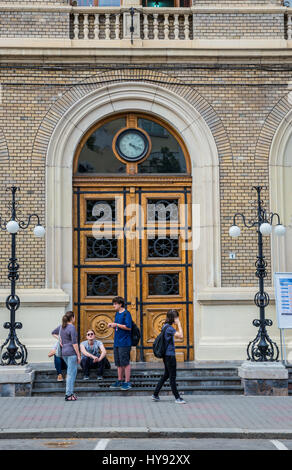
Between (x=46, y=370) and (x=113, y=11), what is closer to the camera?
(x=46, y=370)

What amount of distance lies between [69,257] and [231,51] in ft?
19.0

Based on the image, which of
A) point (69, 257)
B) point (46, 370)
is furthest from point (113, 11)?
point (46, 370)

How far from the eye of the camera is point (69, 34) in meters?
16.1

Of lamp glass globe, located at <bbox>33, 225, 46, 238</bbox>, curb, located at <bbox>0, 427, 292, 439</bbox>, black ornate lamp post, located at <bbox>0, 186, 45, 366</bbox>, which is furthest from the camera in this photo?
lamp glass globe, located at <bbox>33, 225, 46, 238</bbox>

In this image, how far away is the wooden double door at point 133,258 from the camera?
15961 mm

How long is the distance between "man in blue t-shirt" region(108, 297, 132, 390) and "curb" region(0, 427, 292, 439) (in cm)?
317

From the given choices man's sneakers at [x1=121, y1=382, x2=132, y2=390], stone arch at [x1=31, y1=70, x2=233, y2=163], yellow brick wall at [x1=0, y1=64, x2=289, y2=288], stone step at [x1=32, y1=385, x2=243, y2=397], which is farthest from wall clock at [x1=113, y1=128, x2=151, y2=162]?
stone step at [x1=32, y1=385, x2=243, y2=397]

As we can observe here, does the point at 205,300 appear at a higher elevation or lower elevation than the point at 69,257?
lower

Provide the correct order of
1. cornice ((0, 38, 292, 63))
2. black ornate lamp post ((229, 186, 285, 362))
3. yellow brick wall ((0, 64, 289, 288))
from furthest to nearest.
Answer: cornice ((0, 38, 292, 63))
yellow brick wall ((0, 64, 289, 288))
black ornate lamp post ((229, 186, 285, 362))

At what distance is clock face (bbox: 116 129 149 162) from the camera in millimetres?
16344

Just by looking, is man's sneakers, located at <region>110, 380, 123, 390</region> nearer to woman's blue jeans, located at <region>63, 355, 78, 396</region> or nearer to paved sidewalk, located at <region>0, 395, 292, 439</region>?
paved sidewalk, located at <region>0, 395, 292, 439</region>

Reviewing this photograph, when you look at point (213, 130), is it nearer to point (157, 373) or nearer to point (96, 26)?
point (96, 26)

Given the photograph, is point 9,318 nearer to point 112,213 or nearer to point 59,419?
point 112,213

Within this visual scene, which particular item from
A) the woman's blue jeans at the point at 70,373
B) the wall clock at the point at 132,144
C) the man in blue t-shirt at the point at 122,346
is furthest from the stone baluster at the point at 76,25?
the woman's blue jeans at the point at 70,373
